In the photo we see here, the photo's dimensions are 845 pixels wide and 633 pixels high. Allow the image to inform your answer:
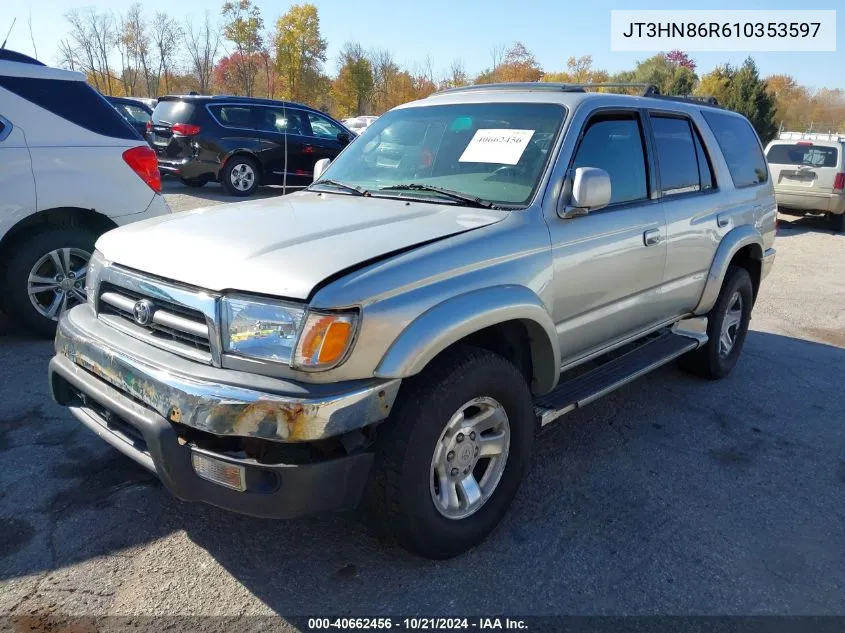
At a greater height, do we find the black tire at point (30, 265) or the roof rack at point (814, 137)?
the roof rack at point (814, 137)

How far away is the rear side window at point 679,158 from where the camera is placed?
413 cm

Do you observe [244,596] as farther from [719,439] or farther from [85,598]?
Answer: [719,439]

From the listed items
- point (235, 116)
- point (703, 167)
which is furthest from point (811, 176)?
point (235, 116)

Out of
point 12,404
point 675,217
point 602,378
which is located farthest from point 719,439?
point 12,404

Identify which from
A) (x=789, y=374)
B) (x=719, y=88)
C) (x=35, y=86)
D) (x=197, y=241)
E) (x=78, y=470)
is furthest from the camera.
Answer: (x=719, y=88)

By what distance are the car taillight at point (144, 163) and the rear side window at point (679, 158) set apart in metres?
3.75

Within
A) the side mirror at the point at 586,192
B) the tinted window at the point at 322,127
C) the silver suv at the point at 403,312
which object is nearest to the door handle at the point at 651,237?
the silver suv at the point at 403,312

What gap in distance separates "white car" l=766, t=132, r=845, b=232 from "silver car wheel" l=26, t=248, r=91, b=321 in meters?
13.0

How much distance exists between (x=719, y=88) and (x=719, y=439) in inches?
1163

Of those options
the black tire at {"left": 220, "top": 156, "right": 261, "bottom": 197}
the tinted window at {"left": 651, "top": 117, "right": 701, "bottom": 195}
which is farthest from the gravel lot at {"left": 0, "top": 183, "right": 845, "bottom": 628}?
the black tire at {"left": 220, "top": 156, "right": 261, "bottom": 197}

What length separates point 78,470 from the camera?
133 inches

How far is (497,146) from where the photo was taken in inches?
136

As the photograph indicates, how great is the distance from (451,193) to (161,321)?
58.2 inches

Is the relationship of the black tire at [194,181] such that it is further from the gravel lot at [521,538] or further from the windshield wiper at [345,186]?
the windshield wiper at [345,186]
